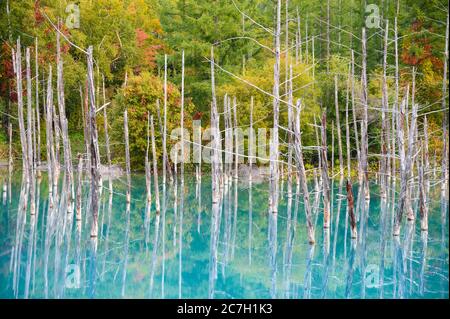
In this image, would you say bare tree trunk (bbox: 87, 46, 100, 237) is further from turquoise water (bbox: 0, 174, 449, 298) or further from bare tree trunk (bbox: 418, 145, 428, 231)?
bare tree trunk (bbox: 418, 145, 428, 231)

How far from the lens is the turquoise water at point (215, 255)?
12.1m

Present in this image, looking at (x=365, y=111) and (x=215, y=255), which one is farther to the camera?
(x=365, y=111)

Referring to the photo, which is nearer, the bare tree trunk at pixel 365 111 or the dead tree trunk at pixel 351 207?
the dead tree trunk at pixel 351 207

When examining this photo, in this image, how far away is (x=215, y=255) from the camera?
15234 mm

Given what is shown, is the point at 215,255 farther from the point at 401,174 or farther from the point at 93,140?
the point at 401,174

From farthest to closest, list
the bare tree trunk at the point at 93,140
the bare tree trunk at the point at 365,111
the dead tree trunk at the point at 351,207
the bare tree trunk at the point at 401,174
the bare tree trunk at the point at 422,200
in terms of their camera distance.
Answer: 1. the bare tree trunk at the point at 365,111
2. the bare tree trunk at the point at 422,200
3. the dead tree trunk at the point at 351,207
4. the bare tree trunk at the point at 401,174
5. the bare tree trunk at the point at 93,140

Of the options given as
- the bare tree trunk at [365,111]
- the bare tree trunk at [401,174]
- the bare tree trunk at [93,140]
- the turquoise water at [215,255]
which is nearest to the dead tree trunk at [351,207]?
the turquoise water at [215,255]

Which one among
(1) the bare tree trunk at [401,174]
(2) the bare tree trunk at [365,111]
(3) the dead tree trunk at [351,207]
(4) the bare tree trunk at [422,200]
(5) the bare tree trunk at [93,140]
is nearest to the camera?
(5) the bare tree trunk at [93,140]

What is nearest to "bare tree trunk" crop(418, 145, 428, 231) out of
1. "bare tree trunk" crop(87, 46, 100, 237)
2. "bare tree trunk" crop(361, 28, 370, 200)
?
"bare tree trunk" crop(361, 28, 370, 200)

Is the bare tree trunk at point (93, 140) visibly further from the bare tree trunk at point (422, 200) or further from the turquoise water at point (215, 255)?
the bare tree trunk at point (422, 200)

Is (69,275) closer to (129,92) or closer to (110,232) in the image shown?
(110,232)

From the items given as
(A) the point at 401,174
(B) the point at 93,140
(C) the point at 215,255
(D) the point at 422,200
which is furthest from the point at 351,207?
(B) the point at 93,140

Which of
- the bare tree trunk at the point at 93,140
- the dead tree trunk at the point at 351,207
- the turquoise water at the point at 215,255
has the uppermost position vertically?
the bare tree trunk at the point at 93,140
